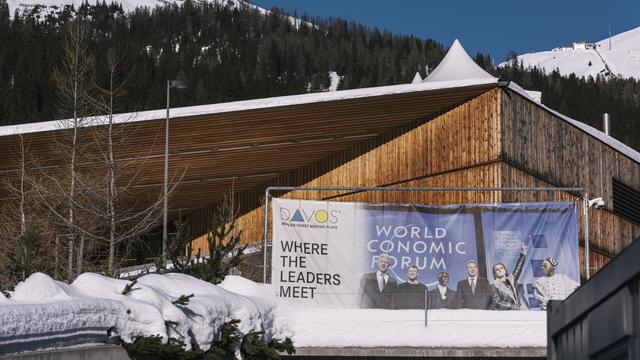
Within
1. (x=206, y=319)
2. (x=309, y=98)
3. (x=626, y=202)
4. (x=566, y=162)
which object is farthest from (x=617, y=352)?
(x=626, y=202)

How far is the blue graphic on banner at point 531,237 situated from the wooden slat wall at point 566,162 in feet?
39.0

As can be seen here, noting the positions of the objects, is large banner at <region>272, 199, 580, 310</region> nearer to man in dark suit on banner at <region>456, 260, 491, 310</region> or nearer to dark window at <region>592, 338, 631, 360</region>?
man in dark suit on banner at <region>456, 260, 491, 310</region>

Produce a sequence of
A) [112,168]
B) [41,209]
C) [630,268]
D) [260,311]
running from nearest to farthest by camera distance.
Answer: [630,268], [260,311], [112,168], [41,209]

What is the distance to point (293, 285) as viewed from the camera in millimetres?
17891

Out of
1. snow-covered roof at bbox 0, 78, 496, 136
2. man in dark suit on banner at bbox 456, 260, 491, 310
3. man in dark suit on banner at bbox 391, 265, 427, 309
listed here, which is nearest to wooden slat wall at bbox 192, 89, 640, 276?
snow-covered roof at bbox 0, 78, 496, 136

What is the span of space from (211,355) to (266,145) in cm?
2165

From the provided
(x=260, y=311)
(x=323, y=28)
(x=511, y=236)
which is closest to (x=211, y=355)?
(x=260, y=311)

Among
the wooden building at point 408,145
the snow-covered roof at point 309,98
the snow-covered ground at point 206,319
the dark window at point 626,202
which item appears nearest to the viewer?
the snow-covered ground at point 206,319

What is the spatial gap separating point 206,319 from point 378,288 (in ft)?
19.5

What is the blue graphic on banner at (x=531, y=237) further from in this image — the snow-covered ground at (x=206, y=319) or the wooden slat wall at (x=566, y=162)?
the wooden slat wall at (x=566, y=162)

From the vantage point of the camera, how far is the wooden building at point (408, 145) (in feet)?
98.7

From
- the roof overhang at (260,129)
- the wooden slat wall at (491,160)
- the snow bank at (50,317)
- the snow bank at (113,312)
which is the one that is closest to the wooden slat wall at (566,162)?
the wooden slat wall at (491,160)

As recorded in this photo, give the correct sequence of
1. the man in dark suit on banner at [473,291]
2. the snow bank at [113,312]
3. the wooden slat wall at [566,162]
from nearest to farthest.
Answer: the snow bank at [113,312]
the man in dark suit on banner at [473,291]
the wooden slat wall at [566,162]

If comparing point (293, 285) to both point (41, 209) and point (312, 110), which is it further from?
point (41, 209)
